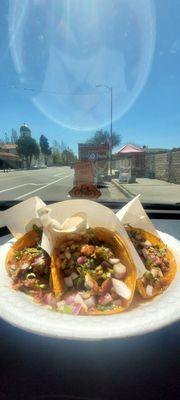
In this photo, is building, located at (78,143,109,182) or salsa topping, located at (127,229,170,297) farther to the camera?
building, located at (78,143,109,182)

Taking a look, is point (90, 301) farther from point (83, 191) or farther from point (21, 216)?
point (83, 191)

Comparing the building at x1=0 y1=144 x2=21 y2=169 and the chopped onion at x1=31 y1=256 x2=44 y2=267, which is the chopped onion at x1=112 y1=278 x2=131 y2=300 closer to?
the chopped onion at x1=31 y1=256 x2=44 y2=267

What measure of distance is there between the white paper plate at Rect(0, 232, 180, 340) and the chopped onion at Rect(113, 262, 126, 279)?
13 centimetres

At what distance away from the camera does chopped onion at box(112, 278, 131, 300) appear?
1256mm

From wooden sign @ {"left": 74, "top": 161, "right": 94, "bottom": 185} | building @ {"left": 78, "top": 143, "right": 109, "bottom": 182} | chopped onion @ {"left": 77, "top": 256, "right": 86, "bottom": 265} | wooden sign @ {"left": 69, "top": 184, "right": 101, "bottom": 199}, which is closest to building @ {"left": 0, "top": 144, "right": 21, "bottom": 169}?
building @ {"left": 78, "top": 143, "right": 109, "bottom": 182}

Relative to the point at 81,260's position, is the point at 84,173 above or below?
above

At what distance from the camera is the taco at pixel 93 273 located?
125 cm

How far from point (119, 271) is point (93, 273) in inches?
3.9

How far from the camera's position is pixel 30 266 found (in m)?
1.46

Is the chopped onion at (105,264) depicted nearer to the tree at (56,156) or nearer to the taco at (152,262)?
the taco at (152,262)

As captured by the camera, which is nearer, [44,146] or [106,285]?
[106,285]

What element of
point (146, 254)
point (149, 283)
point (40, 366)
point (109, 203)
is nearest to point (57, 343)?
point (40, 366)

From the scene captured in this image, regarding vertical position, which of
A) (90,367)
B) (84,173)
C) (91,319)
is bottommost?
(90,367)

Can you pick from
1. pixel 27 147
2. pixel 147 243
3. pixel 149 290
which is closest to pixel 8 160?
pixel 27 147
